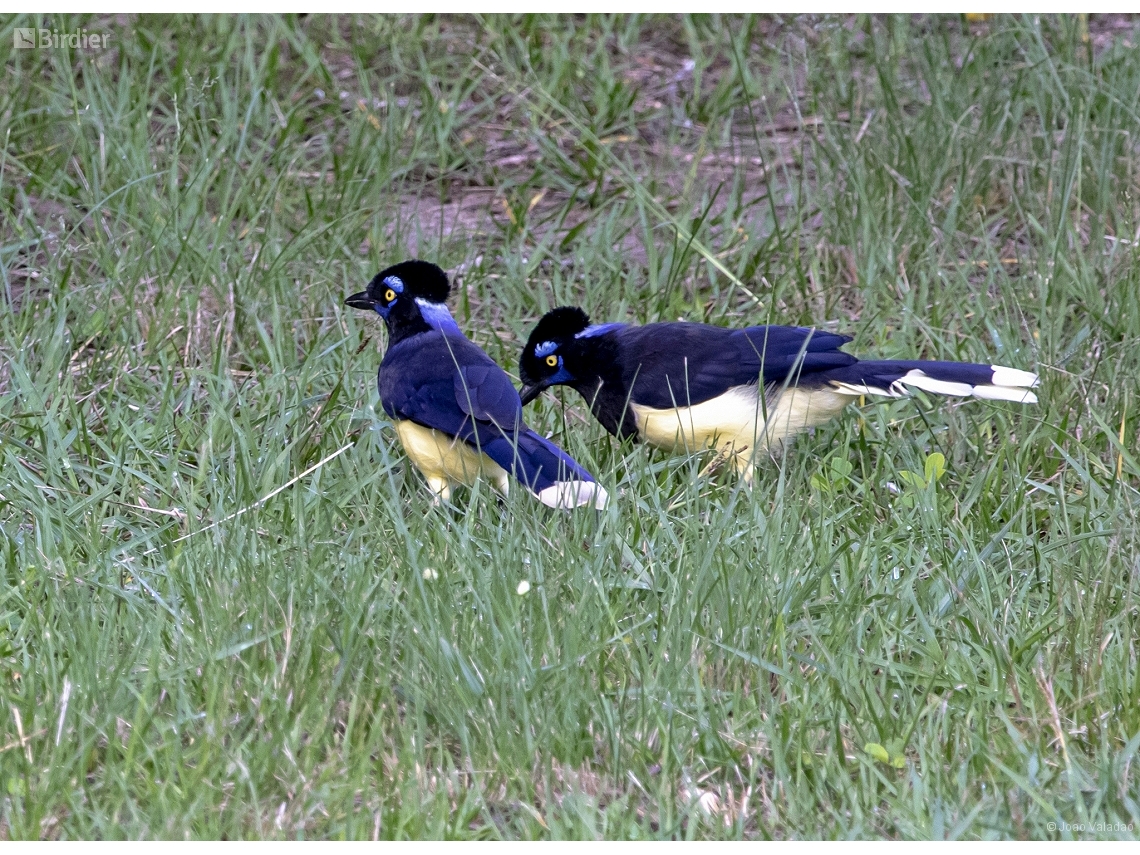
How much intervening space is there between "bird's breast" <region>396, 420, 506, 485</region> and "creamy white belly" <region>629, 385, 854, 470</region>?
2.21ft

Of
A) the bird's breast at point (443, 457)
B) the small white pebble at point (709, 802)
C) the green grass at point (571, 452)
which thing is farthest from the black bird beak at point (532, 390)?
the small white pebble at point (709, 802)

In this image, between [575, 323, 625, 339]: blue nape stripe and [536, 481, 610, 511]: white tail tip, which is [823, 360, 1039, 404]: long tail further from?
[536, 481, 610, 511]: white tail tip

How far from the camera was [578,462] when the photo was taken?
5293mm

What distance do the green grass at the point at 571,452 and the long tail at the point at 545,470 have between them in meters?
0.11

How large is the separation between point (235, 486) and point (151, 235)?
199cm

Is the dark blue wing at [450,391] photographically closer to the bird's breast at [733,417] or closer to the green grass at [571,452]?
the green grass at [571,452]

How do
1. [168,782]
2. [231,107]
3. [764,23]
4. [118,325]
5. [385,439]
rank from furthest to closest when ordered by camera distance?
1. [764,23]
2. [231,107]
3. [118,325]
4. [385,439]
5. [168,782]

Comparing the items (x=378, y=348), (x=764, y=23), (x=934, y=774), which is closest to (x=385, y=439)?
(x=378, y=348)

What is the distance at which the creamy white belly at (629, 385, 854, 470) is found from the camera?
5336 mm

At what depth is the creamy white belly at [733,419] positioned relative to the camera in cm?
534

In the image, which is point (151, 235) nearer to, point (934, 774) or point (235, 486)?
point (235, 486)

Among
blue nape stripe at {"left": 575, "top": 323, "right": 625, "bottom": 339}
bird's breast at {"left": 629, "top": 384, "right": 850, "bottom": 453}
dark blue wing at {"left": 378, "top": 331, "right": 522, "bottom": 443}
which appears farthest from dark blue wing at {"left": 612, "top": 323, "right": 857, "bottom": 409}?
dark blue wing at {"left": 378, "top": 331, "right": 522, "bottom": 443}
